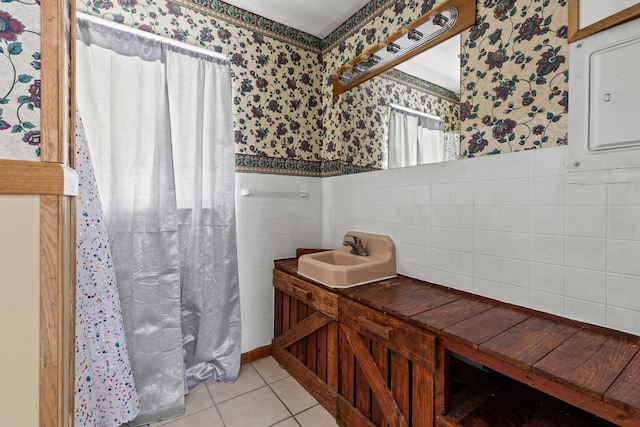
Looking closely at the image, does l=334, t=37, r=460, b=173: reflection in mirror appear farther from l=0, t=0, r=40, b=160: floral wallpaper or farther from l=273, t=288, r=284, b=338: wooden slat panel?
l=0, t=0, r=40, b=160: floral wallpaper

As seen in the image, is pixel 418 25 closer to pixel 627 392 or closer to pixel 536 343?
pixel 536 343

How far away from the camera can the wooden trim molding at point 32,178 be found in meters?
0.69

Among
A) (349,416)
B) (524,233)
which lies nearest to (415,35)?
(524,233)

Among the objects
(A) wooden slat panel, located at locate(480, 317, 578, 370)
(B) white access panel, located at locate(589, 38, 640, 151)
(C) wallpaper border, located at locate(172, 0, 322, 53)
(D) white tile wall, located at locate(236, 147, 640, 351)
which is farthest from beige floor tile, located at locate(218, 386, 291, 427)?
(C) wallpaper border, located at locate(172, 0, 322, 53)

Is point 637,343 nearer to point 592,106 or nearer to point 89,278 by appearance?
point 592,106

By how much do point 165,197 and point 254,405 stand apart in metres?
1.44

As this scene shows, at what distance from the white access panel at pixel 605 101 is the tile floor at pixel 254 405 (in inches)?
73.0

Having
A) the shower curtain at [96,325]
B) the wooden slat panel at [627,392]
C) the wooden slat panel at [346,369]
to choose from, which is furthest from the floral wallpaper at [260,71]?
the wooden slat panel at [627,392]

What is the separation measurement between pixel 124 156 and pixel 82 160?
1.04 ft

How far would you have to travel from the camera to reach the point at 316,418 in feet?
5.68

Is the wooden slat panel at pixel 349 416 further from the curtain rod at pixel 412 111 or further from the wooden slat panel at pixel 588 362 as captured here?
the curtain rod at pixel 412 111

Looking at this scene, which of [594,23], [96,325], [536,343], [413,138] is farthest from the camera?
[413,138]

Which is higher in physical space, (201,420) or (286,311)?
(286,311)

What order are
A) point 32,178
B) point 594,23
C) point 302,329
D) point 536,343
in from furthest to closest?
point 302,329 → point 594,23 → point 536,343 → point 32,178
